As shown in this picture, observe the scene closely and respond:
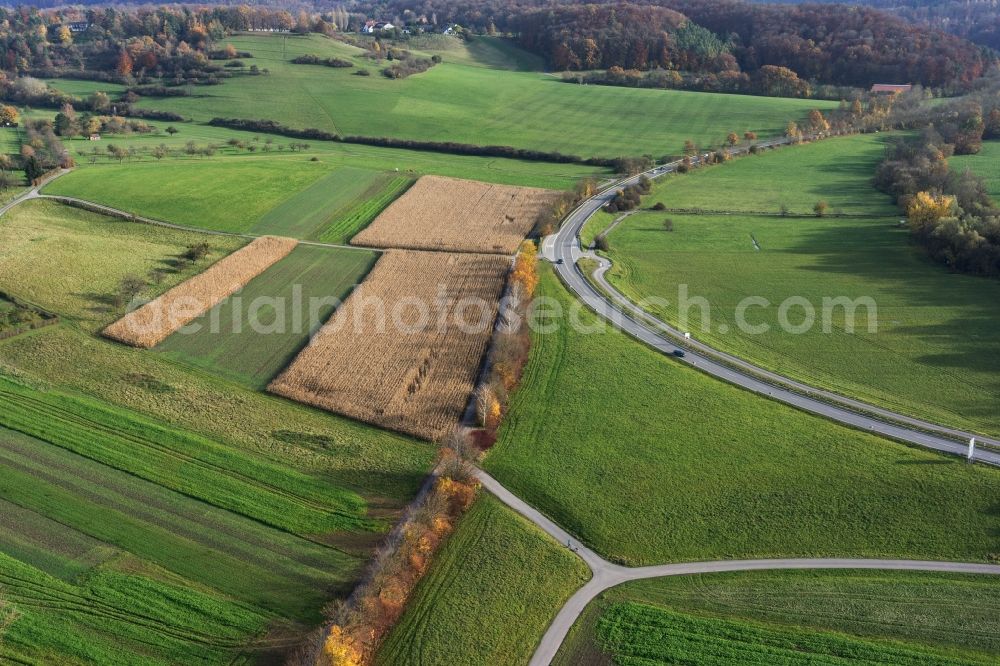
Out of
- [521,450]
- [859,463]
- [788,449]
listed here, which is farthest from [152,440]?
[859,463]

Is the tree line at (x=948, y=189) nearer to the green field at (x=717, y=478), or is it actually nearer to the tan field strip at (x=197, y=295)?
the green field at (x=717, y=478)

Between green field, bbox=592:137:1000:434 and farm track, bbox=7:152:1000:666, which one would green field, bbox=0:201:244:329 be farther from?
green field, bbox=592:137:1000:434

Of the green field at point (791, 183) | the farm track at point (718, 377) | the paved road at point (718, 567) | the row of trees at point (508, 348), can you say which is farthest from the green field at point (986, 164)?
the paved road at point (718, 567)

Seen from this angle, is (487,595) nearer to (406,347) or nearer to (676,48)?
(406,347)

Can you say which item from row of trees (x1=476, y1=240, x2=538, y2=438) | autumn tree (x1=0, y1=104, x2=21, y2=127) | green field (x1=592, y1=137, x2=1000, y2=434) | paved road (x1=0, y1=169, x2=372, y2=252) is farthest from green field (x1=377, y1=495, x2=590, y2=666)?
autumn tree (x1=0, y1=104, x2=21, y2=127)

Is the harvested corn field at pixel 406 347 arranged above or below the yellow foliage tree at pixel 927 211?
below

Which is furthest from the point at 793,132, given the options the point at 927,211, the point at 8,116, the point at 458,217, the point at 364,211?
the point at 8,116

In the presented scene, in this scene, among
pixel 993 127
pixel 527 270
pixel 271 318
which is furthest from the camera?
pixel 993 127
